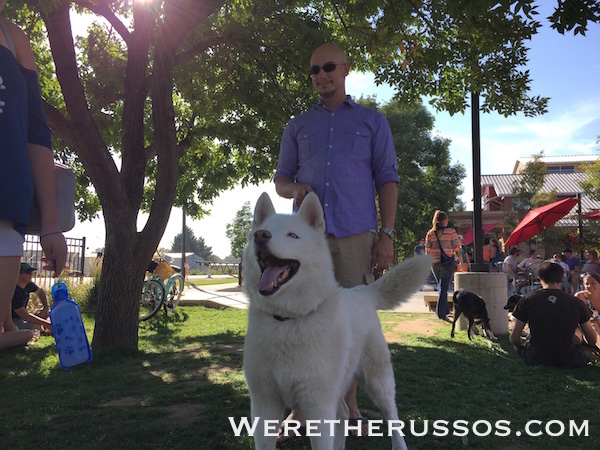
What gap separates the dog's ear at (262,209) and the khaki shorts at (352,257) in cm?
62

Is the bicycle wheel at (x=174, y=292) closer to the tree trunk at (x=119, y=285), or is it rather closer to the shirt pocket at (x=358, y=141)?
the tree trunk at (x=119, y=285)

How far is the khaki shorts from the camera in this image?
117 inches

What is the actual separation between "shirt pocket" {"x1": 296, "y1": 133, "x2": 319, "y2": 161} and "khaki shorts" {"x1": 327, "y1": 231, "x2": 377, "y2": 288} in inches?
24.7

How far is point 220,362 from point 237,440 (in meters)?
2.69

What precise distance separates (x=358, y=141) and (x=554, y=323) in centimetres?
375

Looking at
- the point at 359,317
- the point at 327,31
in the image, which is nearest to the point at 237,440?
the point at 359,317

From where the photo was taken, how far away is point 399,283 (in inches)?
109

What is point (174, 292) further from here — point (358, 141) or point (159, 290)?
point (358, 141)

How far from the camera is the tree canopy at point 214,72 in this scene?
19.6 feet

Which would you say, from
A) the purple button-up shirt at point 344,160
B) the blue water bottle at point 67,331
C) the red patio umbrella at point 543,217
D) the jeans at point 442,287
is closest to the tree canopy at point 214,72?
the blue water bottle at point 67,331

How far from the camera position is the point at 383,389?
265cm

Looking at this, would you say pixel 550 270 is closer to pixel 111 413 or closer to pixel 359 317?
pixel 359 317

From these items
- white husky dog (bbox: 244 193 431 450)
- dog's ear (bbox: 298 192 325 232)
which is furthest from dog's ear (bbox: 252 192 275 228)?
dog's ear (bbox: 298 192 325 232)

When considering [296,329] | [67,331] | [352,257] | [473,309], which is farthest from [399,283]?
[473,309]
